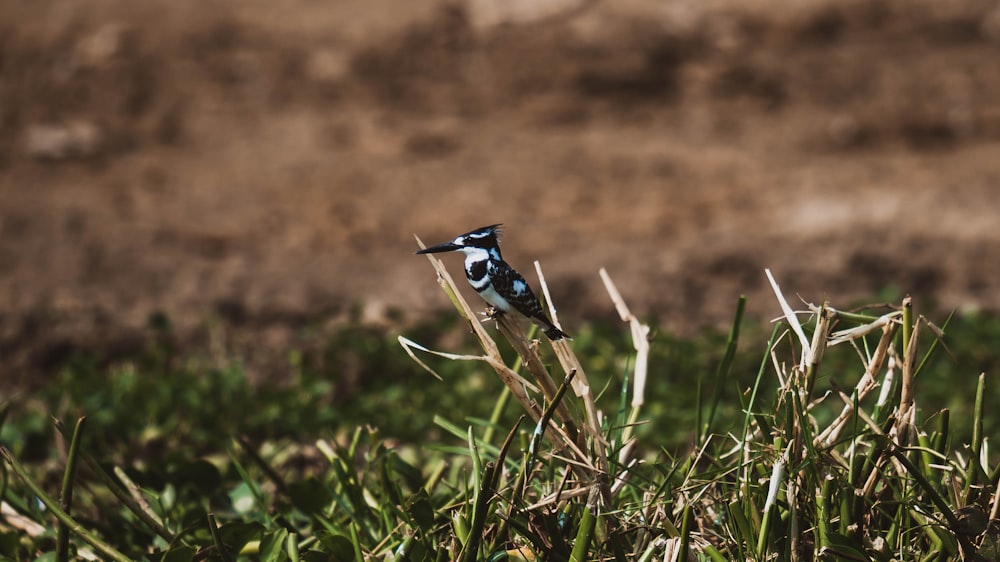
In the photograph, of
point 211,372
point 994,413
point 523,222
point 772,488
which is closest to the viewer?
point 772,488

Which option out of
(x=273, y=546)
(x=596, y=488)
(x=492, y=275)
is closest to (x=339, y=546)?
(x=273, y=546)

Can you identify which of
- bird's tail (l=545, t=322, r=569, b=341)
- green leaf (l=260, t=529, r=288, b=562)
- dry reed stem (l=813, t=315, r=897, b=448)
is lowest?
green leaf (l=260, t=529, r=288, b=562)

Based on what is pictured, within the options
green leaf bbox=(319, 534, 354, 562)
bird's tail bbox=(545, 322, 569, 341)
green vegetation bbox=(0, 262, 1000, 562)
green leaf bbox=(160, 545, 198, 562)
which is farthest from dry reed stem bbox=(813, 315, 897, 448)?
green leaf bbox=(160, 545, 198, 562)

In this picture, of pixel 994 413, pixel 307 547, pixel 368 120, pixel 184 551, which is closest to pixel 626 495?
pixel 307 547

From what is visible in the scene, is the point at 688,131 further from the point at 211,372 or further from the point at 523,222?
the point at 211,372

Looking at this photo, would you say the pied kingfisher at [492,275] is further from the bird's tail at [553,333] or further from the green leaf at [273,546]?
the green leaf at [273,546]

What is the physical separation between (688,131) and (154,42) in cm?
449

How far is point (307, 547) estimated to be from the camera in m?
2.16

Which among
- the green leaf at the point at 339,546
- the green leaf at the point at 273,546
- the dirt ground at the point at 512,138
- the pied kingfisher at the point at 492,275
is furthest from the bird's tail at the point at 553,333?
the dirt ground at the point at 512,138

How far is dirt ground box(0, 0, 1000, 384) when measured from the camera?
22.9 feet

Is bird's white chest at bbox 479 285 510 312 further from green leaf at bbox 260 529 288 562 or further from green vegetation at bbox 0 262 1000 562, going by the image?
green leaf at bbox 260 529 288 562

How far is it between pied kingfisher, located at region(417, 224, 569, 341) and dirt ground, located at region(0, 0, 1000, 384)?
15.5 ft

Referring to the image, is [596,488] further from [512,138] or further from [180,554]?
[512,138]

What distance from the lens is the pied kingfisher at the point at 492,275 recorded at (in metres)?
1.76
